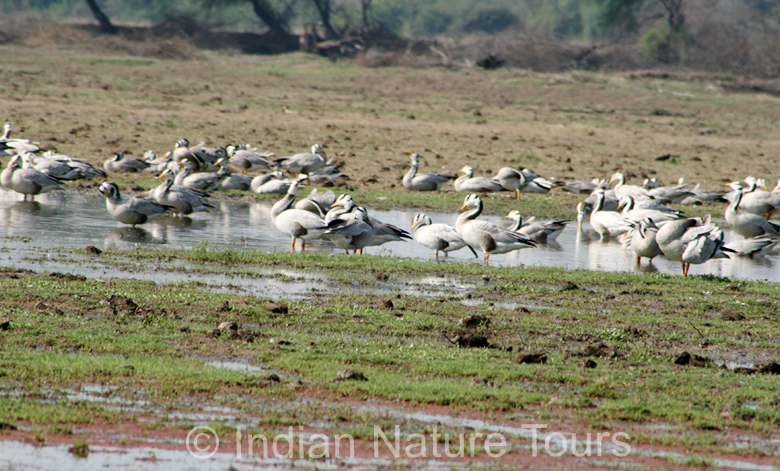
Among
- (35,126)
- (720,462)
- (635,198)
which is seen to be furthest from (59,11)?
(720,462)

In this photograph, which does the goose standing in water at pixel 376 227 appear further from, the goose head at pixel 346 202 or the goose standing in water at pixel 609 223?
the goose standing in water at pixel 609 223

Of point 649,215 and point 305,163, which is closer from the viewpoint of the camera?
point 649,215

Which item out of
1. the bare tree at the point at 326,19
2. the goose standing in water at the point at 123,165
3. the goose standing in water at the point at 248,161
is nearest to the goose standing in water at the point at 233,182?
the goose standing in water at the point at 248,161

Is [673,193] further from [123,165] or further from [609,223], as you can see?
[123,165]

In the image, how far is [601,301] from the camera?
9.84 meters

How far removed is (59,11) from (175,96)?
52.5 metres

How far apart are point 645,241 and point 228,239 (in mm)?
6330

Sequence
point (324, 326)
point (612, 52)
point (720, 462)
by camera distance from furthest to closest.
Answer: point (612, 52) → point (324, 326) → point (720, 462)

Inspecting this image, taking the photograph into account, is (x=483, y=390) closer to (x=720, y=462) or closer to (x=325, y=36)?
(x=720, y=462)

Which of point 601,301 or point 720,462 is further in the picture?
point 601,301

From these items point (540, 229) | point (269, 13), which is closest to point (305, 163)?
point (540, 229)

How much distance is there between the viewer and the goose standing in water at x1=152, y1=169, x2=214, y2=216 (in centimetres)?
1499

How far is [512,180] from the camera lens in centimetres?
1941

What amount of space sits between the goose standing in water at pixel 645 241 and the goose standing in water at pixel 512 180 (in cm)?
624
